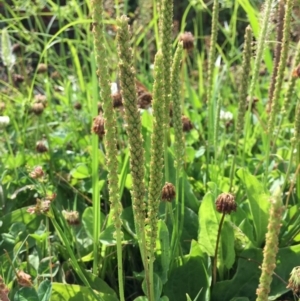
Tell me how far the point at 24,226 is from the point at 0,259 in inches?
3.9

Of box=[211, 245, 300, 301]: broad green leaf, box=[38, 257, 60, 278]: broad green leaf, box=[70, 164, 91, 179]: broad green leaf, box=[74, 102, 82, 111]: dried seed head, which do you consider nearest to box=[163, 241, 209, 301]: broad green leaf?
box=[211, 245, 300, 301]: broad green leaf

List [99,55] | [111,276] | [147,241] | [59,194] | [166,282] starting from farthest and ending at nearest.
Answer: [59,194]
[111,276]
[166,282]
[147,241]
[99,55]

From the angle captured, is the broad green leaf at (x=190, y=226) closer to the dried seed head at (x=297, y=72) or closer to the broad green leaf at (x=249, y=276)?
the broad green leaf at (x=249, y=276)

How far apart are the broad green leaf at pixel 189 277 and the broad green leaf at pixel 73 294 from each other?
0.14 meters

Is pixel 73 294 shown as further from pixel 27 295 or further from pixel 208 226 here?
pixel 208 226

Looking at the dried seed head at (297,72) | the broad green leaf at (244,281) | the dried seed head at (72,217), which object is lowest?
the broad green leaf at (244,281)

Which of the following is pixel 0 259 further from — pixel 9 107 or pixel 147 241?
pixel 9 107

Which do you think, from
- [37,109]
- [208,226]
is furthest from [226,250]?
[37,109]

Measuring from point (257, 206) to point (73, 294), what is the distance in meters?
0.45

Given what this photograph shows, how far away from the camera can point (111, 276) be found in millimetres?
1159

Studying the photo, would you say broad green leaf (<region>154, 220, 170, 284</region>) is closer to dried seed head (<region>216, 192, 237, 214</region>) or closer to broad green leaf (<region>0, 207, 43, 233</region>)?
dried seed head (<region>216, 192, 237, 214</region>)

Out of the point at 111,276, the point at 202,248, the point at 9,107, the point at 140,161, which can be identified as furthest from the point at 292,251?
the point at 9,107

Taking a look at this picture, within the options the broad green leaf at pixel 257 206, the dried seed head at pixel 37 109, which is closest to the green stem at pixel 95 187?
the broad green leaf at pixel 257 206

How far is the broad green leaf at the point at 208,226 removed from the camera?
1.10 metres
